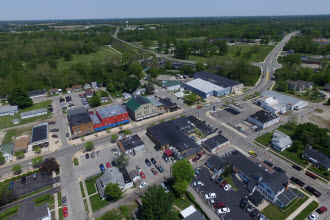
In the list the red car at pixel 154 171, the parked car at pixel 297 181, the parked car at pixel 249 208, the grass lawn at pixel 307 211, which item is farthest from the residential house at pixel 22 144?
the parked car at pixel 297 181

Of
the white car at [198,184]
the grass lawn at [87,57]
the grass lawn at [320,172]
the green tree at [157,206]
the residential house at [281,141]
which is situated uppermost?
the grass lawn at [87,57]

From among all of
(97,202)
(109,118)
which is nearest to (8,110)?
(109,118)

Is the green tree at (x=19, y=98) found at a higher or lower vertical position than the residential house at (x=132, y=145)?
higher

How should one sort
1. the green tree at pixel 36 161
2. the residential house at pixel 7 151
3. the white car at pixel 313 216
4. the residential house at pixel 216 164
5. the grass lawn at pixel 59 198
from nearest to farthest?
the white car at pixel 313 216
the grass lawn at pixel 59 198
the residential house at pixel 216 164
the green tree at pixel 36 161
the residential house at pixel 7 151

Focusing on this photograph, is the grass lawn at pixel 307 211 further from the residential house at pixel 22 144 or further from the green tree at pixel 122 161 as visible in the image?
the residential house at pixel 22 144

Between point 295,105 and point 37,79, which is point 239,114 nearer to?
point 295,105

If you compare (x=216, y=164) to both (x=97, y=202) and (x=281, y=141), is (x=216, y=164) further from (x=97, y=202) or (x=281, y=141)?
(x=97, y=202)

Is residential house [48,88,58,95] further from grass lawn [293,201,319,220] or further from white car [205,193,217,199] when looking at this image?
grass lawn [293,201,319,220]

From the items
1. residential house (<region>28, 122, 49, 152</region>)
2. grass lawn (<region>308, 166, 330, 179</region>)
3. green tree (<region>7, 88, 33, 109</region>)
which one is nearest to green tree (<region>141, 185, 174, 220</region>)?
grass lawn (<region>308, 166, 330, 179</region>)
